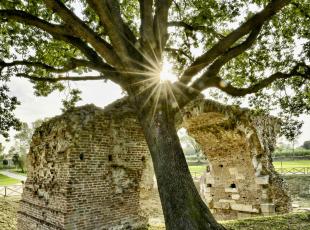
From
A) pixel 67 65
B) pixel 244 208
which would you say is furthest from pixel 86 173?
pixel 244 208

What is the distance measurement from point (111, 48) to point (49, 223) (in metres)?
5.03

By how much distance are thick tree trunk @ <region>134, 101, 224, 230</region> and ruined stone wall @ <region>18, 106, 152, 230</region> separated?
8.97ft

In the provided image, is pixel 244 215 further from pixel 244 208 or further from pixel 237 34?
pixel 237 34

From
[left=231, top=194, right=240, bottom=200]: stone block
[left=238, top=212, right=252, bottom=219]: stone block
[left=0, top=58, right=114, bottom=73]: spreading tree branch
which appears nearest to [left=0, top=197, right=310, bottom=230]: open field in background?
[left=238, top=212, right=252, bottom=219]: stone block

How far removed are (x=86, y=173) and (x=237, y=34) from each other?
5.15 m

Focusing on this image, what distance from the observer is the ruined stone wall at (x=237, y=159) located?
12539 millimetres

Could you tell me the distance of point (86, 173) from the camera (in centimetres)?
819

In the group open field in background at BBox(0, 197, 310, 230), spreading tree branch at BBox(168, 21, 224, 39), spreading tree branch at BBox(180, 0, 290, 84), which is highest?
spreading tree branch at BBox(168, 21, 224, 39)

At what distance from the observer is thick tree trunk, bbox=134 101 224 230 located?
227 inches

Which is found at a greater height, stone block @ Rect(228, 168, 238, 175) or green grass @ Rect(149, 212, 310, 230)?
stone block @ Rect(228, 168, 238, 175)

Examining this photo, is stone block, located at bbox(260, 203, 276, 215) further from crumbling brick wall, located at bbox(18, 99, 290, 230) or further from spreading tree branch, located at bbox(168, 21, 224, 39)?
spreading tree branch, located at bbox(168, 21, 224, 39)

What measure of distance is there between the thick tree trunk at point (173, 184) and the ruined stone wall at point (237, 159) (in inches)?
236

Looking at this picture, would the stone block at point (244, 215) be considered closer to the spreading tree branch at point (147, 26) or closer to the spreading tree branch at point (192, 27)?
the spreading tree branch at point (192, 27)

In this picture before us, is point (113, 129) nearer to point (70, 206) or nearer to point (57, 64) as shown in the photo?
point (70, 206)
